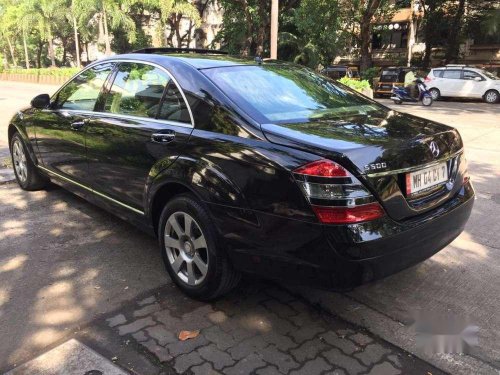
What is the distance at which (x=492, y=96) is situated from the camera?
21.3m

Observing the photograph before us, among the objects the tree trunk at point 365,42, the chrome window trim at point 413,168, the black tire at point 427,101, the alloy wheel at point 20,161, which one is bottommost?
the black tire at point 427,101

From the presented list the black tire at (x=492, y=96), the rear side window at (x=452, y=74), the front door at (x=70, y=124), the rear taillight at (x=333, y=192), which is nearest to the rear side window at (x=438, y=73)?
the rear side window at (x=452, y=74)

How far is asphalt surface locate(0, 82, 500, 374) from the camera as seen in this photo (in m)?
3.01

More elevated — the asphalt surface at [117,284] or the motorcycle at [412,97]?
the motorcycle at [412,97]

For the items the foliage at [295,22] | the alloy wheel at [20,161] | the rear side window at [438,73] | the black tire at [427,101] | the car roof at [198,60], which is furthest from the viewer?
the foliage at [295,22]

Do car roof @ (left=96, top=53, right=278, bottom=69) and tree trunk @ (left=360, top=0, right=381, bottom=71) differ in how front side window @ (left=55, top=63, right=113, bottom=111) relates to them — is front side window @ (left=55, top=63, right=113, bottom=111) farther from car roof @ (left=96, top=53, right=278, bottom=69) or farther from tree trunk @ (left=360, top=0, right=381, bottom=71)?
tree trunk @ (left=360, top=0, right=381, bottom=71)

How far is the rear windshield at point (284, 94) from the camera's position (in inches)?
125

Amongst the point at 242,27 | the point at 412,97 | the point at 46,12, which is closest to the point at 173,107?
the point at 412,97

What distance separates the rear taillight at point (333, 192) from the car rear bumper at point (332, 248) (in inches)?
2.5

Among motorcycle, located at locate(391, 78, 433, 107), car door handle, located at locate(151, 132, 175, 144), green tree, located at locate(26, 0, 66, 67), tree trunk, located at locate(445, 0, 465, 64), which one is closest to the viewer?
car door handle, located at locate(151, 132, 175, 144)

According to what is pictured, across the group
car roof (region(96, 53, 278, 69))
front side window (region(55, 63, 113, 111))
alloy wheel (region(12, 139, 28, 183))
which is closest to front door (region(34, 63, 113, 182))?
front side window (region(55, 63, 113, 111))

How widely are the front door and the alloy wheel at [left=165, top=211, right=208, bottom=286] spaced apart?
137 cm

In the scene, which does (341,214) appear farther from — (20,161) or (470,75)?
(470,75)

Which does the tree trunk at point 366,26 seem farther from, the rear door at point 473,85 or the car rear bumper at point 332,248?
the car rear bumper at point 332,248
